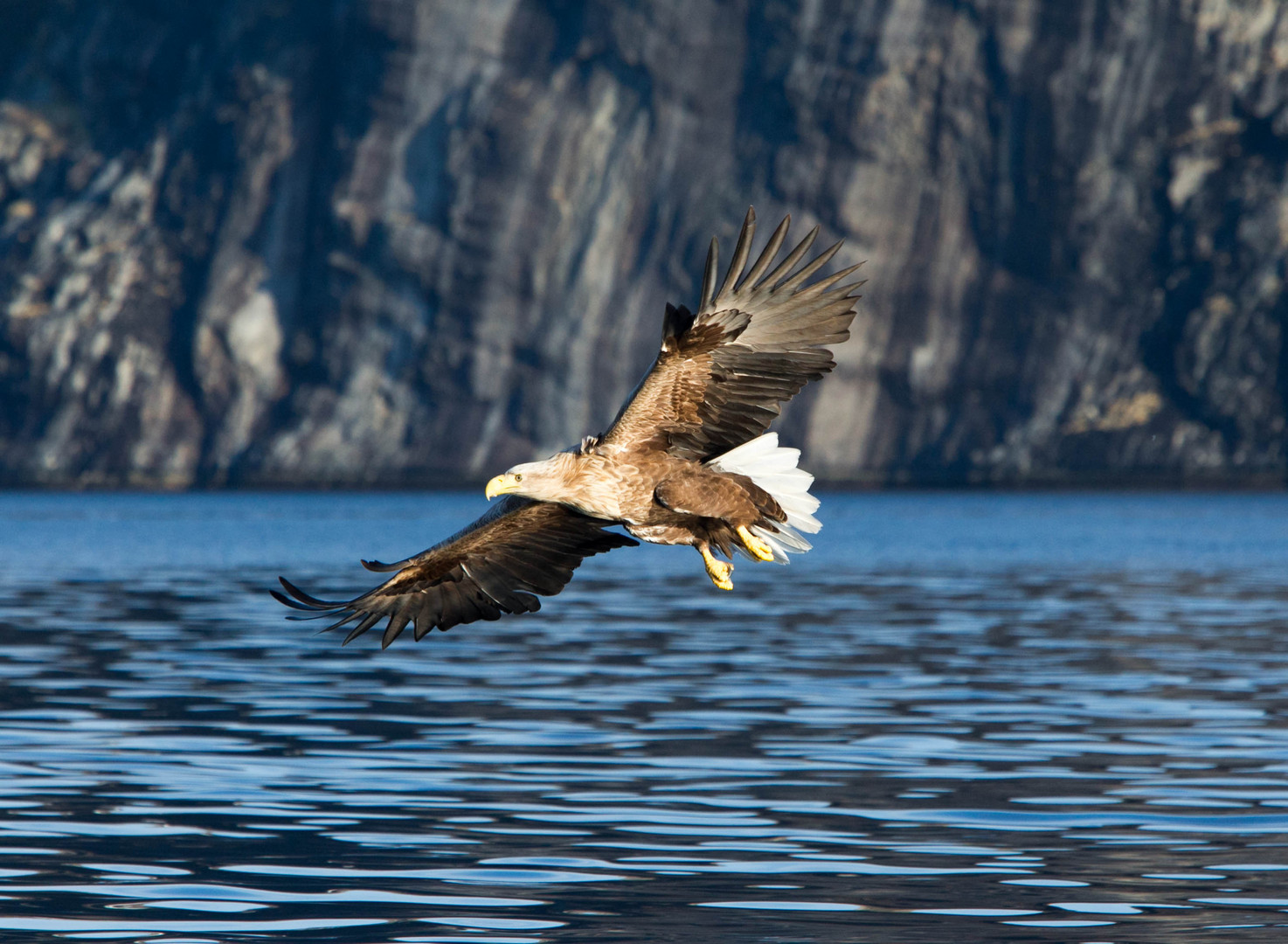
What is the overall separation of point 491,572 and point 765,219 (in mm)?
87069

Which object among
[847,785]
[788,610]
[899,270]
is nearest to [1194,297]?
[899,270]

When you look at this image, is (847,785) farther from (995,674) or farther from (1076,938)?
(995,674)

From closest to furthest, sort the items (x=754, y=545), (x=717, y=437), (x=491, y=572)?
(x=754, y=545) → (x=717, y=437) → (x=491, y=572)

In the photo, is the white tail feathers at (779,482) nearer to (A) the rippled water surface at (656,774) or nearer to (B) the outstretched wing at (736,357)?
(B) the outstretched wing at (736,357)

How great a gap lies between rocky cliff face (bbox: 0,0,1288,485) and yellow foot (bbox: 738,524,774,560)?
293ft

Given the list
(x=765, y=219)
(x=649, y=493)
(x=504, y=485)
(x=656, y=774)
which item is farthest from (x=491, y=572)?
(x=765, y=219)

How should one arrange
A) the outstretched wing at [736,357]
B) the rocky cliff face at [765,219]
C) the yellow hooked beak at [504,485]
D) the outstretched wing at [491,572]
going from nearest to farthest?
the yellow hooked beak at [504,485] → the outstretched wing at [736,357] → the outstretched wing at [491,572] → the rocky cliff face at [765,219]

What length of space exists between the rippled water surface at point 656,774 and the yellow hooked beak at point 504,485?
222 cm

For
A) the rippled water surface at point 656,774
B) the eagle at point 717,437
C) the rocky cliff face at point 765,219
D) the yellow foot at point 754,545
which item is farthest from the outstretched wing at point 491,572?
the rocky cliff face at point 765,219

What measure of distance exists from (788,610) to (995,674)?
9.71 m

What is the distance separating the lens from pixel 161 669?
21.8 meters

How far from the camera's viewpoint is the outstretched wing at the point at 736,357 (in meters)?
10.4

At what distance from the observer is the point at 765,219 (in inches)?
3844

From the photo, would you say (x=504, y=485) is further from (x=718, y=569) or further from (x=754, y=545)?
(x=754, y=545)
